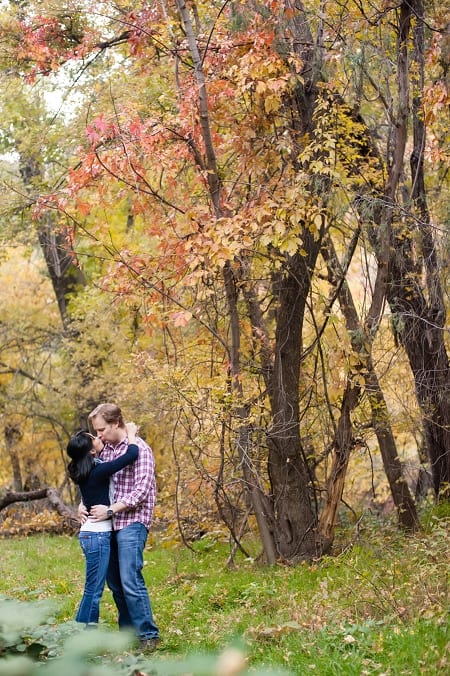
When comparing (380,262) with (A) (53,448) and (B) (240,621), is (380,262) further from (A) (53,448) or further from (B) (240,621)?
(A) (53,448)

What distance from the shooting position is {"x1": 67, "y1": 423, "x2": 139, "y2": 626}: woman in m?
6.18

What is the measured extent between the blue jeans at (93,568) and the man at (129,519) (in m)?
0.13

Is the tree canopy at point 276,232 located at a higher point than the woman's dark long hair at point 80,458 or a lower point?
higher

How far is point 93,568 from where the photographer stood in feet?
20.3

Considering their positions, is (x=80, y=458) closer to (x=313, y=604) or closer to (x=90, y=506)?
(x=90, y=506)

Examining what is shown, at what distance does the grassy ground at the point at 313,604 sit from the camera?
187 inches

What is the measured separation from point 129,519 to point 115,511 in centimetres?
17

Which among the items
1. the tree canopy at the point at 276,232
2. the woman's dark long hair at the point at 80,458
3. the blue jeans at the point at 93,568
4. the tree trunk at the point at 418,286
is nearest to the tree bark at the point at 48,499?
the tree canopy at the point at 276,232

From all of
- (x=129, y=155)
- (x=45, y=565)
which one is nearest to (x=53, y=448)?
(x=45, y=565)

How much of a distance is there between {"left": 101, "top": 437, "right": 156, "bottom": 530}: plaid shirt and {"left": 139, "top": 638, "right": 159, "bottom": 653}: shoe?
84 cm

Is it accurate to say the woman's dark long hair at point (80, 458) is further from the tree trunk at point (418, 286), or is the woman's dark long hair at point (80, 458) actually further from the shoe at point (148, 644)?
the tree trunk at point (418, 286)

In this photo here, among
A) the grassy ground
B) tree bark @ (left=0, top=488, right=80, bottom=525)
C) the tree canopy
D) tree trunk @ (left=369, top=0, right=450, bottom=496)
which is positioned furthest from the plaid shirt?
tree bark @ (left=0, top=488, right=80, bottom=525)

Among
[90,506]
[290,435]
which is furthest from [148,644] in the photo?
[290,435]

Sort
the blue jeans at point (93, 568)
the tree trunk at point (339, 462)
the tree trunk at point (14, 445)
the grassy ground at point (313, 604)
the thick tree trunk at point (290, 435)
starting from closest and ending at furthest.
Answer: the grassy ground at point (313, 604) → the blue jeans at point (93, 568) → the tree trunk at point (339, 462) → the thick tree trunk at point (290, 435) → the tree trunk at point (14, 445)
